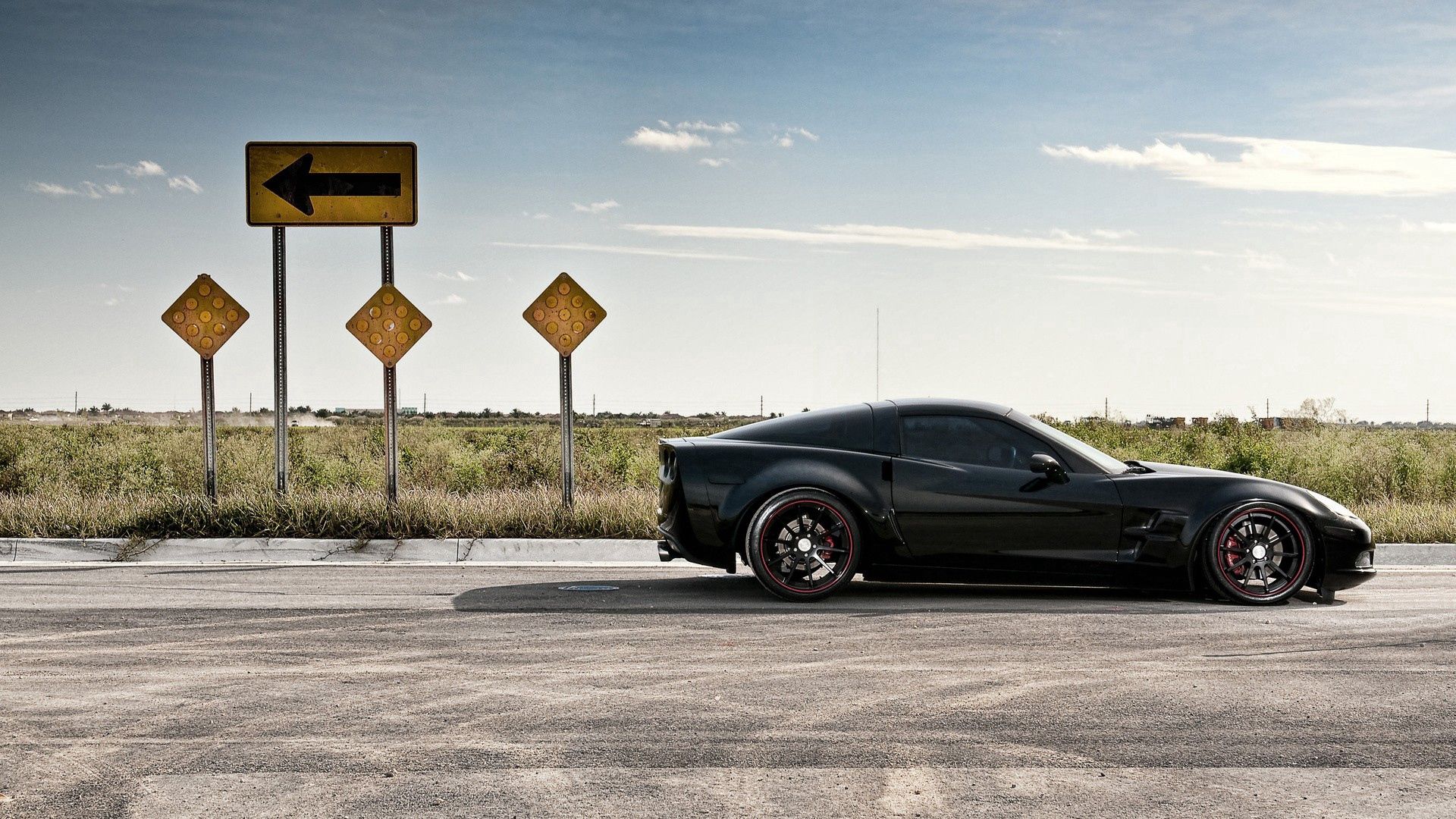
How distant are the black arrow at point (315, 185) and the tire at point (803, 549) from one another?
25.0ft

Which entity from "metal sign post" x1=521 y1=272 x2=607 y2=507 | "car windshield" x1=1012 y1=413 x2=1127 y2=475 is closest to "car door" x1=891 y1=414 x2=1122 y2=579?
"car windshield" x1=1012 y1=413 x2=1127 y2=475

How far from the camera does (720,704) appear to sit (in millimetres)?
5602

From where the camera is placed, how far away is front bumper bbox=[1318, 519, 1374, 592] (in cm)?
843

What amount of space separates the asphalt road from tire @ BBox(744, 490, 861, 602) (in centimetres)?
19

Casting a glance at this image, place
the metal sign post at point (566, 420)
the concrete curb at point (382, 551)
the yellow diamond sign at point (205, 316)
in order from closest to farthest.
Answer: the concrete curb at point (382, 551)
the metal sign post at point (566, 420)
the yellow diamond sign at point (205, 316)

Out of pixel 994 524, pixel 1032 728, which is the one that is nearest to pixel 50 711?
pixel 1032 728

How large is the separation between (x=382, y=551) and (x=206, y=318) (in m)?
4.06

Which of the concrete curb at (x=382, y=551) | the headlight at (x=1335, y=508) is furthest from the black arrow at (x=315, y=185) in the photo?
the headlight at (x=1335, y=508)

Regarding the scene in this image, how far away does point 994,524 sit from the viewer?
8.44 m

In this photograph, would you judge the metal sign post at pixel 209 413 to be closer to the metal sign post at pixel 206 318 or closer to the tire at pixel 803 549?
the metal sign post at pixel 206 318

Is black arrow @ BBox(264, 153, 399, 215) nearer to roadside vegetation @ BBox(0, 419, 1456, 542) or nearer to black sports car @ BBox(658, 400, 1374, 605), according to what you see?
roadside vegetation @ BBox(0, 419, 1456, 542)

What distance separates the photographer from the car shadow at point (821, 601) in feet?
27.1

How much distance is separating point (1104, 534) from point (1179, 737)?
11.3 ft

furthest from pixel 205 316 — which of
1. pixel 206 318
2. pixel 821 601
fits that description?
pixel 821 601
